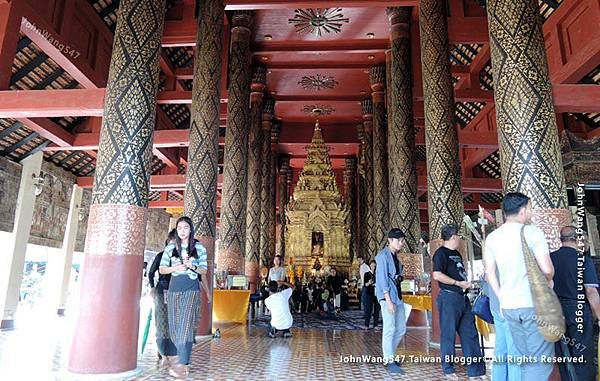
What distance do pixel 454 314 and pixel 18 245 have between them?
1061 cm

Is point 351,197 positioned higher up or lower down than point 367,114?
lower down

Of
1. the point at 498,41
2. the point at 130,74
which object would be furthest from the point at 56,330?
the point at 498,41

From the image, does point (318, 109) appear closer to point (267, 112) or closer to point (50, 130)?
point (267, 112)

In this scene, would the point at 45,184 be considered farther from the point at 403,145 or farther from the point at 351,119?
the point at 351,119

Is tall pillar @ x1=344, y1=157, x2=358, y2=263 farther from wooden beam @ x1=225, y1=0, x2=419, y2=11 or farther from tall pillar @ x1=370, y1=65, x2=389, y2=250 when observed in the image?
wooden beam @ x1=225, y1=0, x2=419, y2=11

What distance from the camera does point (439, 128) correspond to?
6.46 meters

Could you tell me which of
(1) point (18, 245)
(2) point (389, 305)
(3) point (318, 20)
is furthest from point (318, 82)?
(2) point (389, 305)

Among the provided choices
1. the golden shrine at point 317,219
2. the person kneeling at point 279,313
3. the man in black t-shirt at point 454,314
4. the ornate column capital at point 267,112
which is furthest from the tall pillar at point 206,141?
the golden shrine at point 317,219

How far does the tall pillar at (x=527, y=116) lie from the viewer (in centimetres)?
358

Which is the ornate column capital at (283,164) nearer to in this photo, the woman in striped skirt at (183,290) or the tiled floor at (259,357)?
the tiled floor at (259,357)

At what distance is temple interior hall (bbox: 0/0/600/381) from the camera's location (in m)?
3.90

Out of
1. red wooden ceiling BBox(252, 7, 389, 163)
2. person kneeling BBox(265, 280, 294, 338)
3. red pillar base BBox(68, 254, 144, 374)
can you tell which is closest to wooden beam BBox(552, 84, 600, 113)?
person kneeling BBox(265, 280, 294, 338)

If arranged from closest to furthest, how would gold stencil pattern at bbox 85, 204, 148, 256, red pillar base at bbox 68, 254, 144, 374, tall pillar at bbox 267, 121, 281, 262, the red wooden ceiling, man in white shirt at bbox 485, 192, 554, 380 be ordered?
man in white shirt at bbox 485, 192, 554, 380
red pillar base at bbox 68, 254, 144, 374
gold stencil pattern at bbox 85, 204, 148, 256
the red wooden ceiling
tall pillar at bbox 267, 121, 281, 262

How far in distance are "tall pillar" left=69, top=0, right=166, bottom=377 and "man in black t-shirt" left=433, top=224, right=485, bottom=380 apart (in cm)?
291
